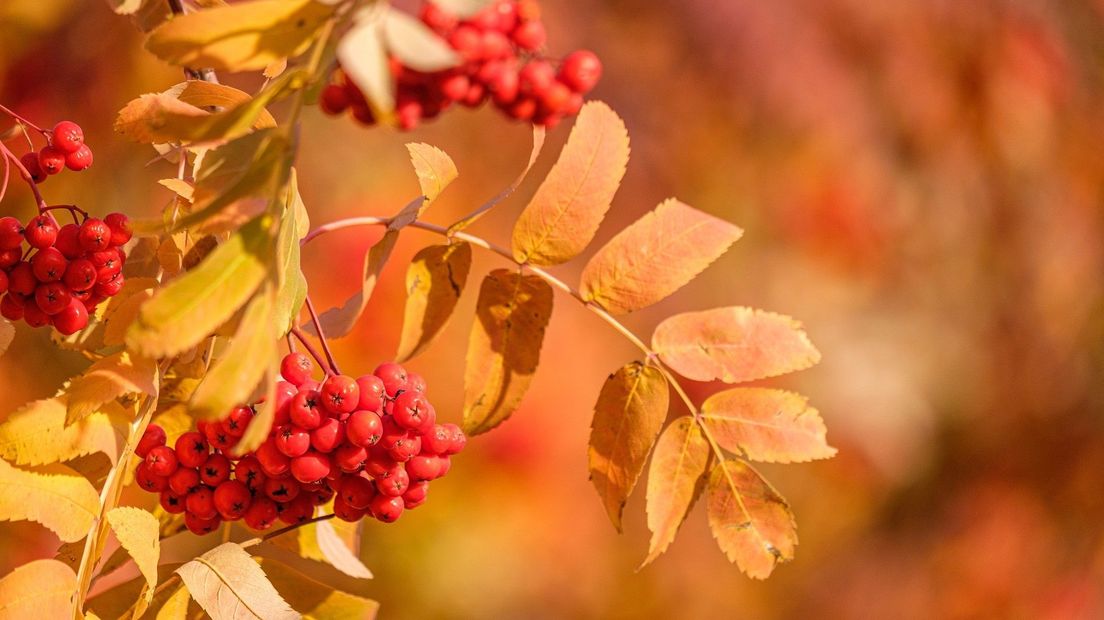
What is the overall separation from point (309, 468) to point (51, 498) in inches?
5.8

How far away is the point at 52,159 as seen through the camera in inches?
24.6

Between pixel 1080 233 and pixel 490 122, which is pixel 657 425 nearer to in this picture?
pixel 490 122

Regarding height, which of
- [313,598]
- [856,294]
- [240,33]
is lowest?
[856,294]

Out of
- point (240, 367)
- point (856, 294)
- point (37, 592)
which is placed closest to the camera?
point (240, 367)

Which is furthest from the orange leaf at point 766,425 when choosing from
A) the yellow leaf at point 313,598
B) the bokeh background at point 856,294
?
the bokeh background at point 856,294

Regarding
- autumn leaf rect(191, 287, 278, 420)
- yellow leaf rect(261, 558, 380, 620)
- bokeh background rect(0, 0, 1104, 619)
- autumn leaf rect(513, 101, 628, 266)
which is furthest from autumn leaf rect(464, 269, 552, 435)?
bokeh background rect(0, 0, 1104, 619)

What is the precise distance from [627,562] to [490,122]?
163 centimetres

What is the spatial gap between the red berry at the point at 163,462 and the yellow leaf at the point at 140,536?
0.05 m

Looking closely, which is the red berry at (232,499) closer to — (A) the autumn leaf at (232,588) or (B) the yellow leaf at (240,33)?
(A) the autumn leaf at (232,588)

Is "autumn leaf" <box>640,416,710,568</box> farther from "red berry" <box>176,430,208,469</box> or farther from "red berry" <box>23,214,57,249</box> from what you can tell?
"red berry" <box>23,214,57,249</box>

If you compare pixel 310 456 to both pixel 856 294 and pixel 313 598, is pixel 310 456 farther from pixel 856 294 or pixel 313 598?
pixel 856 294

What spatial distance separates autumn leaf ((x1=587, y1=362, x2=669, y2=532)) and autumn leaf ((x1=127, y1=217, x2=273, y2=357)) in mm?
269

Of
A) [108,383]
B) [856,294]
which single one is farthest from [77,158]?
[856,294]

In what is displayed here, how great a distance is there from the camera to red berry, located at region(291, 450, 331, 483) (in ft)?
1.82
